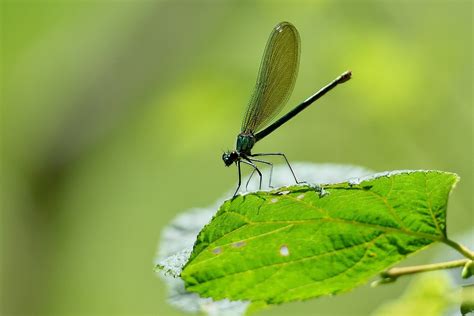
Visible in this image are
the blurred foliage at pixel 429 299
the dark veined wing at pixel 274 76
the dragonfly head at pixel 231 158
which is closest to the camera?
the blurred foliage at pixel 429 299

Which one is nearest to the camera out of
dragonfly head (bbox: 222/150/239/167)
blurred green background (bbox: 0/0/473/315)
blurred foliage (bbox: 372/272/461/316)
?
blurred foliage (bbox: 372/272/461/316)

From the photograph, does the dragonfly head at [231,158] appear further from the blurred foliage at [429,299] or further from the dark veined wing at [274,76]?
the blurred foliage at [429,299]

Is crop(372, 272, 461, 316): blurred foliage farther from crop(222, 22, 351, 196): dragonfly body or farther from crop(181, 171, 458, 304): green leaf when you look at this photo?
crop(222, 22, 351, 196): dragonfly body

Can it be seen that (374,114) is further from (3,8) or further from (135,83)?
(3,8)

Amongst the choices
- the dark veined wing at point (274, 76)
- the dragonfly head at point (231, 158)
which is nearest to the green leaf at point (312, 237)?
the dark veined wing at point (274, 76)

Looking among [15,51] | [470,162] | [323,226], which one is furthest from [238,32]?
[323,226]

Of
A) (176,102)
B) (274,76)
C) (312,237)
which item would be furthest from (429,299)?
(176,102)

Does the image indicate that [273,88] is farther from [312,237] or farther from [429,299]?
[312,237]

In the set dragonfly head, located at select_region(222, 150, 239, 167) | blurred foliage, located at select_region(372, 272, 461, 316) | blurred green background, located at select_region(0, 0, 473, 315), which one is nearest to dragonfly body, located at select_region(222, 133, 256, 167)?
dragonfly head, located at select_region(222, 150, 239, 167)
